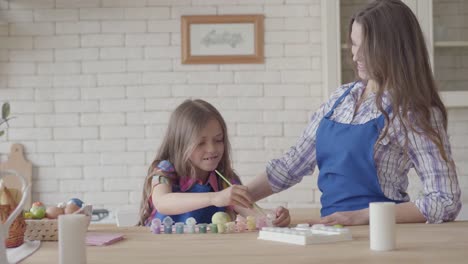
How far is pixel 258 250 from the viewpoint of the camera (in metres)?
1.72

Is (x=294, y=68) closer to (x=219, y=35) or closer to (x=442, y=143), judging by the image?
(x=219, y=35)

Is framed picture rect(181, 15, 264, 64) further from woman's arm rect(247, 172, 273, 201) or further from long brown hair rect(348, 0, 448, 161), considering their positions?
long brown hair rect(348, 0, 448, 161)

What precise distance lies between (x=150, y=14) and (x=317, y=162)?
1734 millimetres

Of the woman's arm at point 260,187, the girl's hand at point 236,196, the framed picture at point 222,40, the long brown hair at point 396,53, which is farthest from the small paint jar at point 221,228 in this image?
the framed picture at point 222,40

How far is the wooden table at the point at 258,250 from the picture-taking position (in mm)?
1596

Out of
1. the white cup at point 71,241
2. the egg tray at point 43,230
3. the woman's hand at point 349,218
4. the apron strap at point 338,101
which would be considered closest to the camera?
the white cup at point 71,241

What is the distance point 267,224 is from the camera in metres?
2.15

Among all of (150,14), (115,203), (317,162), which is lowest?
(115,203)

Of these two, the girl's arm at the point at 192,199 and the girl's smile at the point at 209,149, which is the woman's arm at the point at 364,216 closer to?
the girl's arm at the point at 192,199

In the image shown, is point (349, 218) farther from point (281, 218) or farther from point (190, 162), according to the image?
point (190, 162)

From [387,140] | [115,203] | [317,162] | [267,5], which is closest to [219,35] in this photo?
[267,5]

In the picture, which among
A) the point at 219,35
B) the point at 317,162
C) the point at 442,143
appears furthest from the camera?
the point at 219,35

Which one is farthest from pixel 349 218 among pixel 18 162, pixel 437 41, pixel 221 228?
pixel 18 162

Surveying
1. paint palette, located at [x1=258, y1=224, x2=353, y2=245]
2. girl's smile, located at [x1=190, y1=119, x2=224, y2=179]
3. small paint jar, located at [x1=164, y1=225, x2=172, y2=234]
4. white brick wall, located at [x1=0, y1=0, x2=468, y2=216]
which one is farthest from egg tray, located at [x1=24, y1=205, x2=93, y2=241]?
white brick wall, located at [x1=0, y1=0, x2=468, y2=216]
